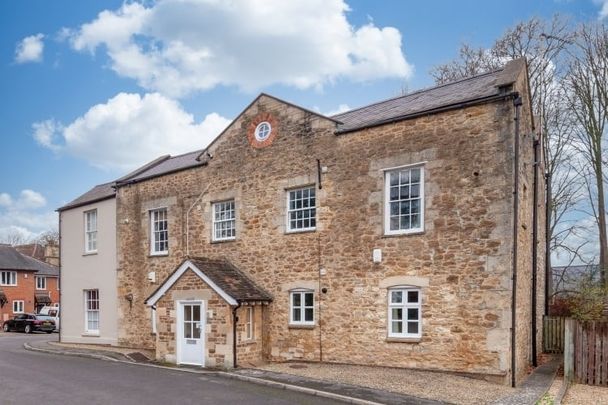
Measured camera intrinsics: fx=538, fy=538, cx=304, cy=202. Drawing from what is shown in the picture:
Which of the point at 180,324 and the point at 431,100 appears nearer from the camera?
the point at 431,100

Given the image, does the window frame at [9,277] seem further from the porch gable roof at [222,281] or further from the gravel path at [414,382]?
the gravel path at [414,382]

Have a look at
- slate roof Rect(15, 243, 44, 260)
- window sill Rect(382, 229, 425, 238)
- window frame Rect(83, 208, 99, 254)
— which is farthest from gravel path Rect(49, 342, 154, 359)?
slate roof Rect(15, 243, 44, 260)

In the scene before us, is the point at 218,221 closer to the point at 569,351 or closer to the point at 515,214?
the point at 515,214

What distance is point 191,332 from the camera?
16.5m

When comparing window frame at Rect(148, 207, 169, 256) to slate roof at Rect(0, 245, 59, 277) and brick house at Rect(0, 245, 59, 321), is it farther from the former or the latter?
slate roof at Rect(0, 245, 59, 277)

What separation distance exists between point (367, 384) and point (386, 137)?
6525 millimetres

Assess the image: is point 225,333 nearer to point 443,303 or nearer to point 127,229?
point 443,303

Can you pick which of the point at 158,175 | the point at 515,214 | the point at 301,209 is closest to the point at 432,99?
the point at 515,214

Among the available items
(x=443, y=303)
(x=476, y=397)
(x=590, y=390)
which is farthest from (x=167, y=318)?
(x=590, y=390)

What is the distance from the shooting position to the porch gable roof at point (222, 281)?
1580 cm

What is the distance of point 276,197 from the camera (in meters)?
17.1

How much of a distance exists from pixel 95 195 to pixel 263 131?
11.3 metres

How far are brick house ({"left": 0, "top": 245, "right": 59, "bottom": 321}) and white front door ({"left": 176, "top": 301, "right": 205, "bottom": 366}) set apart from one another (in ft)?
108

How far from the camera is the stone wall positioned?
13031 millimetres
